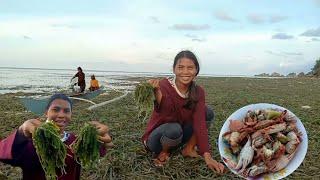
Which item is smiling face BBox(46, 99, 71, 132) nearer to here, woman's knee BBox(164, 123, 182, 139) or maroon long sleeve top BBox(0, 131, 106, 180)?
maroon long sleeve top BBox(0, 131, 106, 180)

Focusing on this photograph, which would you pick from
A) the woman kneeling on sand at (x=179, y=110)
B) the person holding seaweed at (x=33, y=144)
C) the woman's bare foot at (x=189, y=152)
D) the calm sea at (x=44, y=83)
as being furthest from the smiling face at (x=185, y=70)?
the calm sea at (x=44, y=83)

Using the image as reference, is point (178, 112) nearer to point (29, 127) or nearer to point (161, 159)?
point (161, 159)

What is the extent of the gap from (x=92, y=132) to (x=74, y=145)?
188 millimetres

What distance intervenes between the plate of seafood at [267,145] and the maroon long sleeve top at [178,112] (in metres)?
1.03

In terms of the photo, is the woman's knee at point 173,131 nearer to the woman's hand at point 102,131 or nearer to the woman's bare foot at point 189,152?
the woman's bare foot at point 189,152

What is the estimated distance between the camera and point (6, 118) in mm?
9688

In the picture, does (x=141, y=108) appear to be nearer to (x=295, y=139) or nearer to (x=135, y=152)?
(x=135, y=152)

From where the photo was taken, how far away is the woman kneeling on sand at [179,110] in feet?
14.7

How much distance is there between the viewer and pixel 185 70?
445cm

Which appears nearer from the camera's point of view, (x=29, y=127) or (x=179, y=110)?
(x=29, y=127)

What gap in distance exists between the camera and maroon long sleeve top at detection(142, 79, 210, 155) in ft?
15.2

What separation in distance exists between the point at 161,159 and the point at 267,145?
196 centimetres

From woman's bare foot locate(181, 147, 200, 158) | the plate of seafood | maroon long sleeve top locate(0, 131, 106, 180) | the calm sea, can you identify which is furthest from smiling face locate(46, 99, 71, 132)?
the calm sea

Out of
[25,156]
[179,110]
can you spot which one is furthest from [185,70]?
[25,156]
